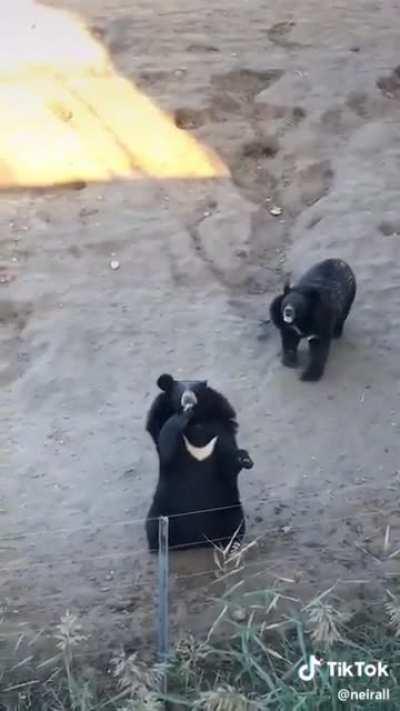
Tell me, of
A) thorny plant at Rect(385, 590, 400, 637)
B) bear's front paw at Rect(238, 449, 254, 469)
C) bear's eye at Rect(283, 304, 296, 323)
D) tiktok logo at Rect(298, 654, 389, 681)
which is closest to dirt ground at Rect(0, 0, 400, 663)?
thorny plant at Rect(385, 590, 400, 637)

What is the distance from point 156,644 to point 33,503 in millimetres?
1000

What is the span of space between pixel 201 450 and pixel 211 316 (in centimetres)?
163

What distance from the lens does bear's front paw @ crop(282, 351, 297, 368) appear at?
21.0 ft

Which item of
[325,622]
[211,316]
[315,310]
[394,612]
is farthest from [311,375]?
[325,622]

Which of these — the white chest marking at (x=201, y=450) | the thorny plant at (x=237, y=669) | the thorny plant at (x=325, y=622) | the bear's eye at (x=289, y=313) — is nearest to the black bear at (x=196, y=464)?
the white chest marking at (x=201, y=450)

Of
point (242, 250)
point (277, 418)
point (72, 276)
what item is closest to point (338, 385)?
point (277, 418)

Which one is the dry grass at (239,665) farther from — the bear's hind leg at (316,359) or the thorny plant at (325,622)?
the bear's hind leg at (316,359)

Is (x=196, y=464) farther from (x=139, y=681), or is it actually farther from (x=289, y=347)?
(x=289, y=347)

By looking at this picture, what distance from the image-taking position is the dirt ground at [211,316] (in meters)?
5.39

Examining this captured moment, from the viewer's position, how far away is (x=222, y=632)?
4965mm

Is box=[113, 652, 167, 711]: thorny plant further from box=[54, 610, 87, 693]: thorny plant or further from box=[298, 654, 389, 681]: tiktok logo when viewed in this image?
box=[298, 654, 389, 681]: tiktok logo

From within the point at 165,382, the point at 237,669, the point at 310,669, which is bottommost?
the point at 237,669

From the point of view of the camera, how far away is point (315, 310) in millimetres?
6227

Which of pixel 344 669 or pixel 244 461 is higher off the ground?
pixel 244 461
